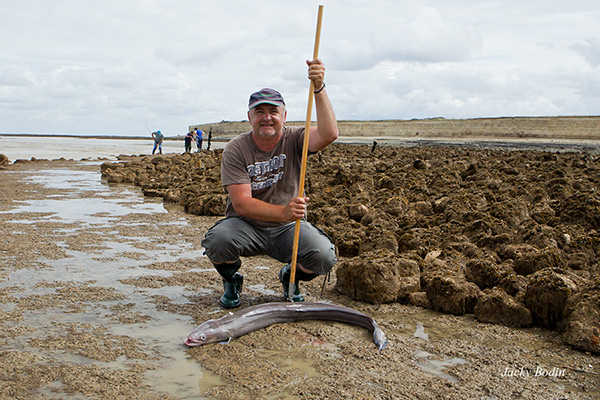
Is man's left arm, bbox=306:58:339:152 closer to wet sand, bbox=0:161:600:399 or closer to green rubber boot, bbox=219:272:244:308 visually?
green rubber boot, bbox=219:272:244:308

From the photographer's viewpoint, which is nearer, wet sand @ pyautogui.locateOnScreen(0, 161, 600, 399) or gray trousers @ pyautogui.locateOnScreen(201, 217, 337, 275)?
wet sand @ pyautogui.locateOnScreen(0, 161, 600, 399)

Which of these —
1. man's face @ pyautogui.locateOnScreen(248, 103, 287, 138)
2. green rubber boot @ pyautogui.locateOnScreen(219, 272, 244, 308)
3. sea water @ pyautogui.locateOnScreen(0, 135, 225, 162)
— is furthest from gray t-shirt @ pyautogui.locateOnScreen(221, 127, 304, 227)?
sea water @ pyautogui.locateOnScreen(0, 135, 225, 162)

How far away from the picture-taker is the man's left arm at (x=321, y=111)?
388 cm

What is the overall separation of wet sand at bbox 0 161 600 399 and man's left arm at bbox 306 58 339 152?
1322mm

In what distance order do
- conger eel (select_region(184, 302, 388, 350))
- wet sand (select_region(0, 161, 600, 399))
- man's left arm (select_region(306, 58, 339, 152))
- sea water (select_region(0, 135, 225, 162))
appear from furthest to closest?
sea water (select_region(0, 135, 225, 162))
man's left arm (select_region(306, 58, 339, 152))
conger eel (select_region(184, 302, 388, 350))
wet sand (select_region(0, 161, 600, 399))

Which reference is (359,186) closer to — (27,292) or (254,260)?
(254,260)

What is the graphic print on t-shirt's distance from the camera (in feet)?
13.7

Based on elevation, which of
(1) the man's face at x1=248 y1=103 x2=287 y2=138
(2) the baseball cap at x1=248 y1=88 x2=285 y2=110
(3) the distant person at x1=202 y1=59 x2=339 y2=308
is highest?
(2) the baseball cap at x1=248 y1=88 x2=285 y2=110

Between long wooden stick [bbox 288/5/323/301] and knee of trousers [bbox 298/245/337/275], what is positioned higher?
long wooden stick [bbox 288/5/323/301]

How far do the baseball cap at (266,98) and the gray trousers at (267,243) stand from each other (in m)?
0.91

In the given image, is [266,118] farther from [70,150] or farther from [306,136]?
[70,150]

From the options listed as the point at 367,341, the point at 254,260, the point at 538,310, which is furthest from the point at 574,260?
the point at 254,260

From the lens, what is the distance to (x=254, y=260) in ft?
19.0

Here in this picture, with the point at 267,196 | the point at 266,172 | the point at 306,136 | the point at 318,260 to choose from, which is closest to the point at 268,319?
the point at 318,260
